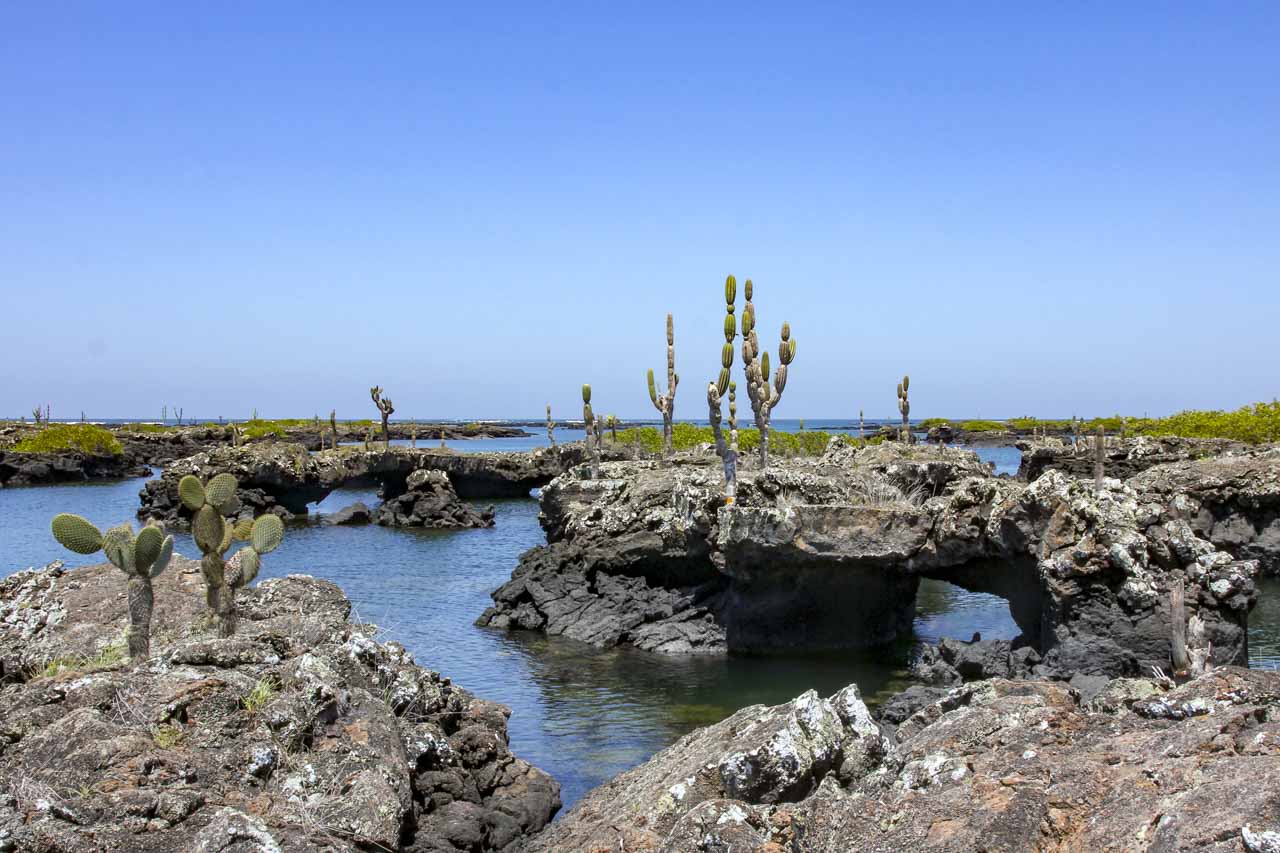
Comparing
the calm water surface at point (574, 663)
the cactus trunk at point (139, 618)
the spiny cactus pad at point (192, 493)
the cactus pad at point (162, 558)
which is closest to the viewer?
the cactus trunk at point (139, 618)

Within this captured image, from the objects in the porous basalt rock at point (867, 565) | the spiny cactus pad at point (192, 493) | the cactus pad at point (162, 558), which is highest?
the spiny cactus pad at point (192, 493)

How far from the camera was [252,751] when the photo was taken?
898 centimetres

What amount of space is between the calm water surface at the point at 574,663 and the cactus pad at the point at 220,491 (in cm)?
602

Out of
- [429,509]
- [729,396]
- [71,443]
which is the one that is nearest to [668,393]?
[729,396]

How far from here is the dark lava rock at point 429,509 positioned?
53875mm

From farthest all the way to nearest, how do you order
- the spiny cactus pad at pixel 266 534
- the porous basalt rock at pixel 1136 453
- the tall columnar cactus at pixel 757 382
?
the porous basalt rock at pixel 1136 453
the tall columnar cactus at pixel 757 382
the spiny cactus pad at pixel 266 534

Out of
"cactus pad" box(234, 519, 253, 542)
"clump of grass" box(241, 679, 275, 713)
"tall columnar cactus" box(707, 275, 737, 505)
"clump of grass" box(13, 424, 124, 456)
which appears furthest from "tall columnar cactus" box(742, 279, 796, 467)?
"clump of grass" box(13, 424, 124, 456)

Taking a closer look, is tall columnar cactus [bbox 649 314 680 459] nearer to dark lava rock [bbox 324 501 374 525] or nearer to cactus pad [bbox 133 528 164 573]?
dark lava rock [bbox 324 501 374 525]

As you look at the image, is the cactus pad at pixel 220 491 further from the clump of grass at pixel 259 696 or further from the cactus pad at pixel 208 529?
the clump of grass at pixel 259 696

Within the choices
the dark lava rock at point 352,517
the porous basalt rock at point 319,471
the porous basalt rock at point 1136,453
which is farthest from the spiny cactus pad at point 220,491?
the dark lava rock at point 352,517

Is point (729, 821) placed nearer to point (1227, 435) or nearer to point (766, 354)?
point (766, 354)

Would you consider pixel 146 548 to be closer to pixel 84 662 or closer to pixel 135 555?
pixel 135 555

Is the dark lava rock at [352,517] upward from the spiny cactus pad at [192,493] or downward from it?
downward

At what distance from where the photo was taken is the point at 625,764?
16.4 meters
